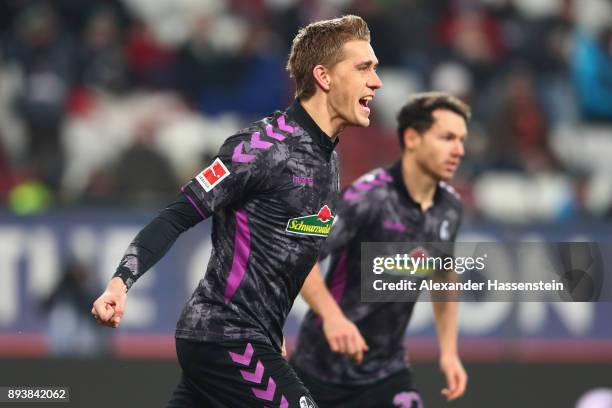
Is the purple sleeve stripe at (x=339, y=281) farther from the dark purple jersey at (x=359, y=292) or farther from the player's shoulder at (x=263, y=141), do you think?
the player's shoulder at (x=263, y=141)

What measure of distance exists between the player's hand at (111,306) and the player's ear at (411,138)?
9.57 feet

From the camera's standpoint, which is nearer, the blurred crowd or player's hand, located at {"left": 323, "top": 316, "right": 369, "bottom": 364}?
player's hand, located at {"left": 323, "top": 316, "right": 369, "bottom": 364}

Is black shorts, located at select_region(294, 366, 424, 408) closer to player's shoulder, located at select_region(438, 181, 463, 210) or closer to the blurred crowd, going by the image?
player's shoulder, located at select_region(438, 181, 463, 210)

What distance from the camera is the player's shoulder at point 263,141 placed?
4676 mm

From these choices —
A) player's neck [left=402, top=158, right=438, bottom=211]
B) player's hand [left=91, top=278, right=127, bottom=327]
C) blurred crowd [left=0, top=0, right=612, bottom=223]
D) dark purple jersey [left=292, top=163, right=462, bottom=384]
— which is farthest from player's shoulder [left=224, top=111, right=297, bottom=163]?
blurred crowd [left=0, top=0, right=612, bottom=223]

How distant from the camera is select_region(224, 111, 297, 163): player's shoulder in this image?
15.3 feet

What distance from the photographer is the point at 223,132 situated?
12.5 metres

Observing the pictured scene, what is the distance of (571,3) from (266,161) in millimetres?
9425

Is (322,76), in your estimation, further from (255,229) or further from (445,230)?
(445,230)

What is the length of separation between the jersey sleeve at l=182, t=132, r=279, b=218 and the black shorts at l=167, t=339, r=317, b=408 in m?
0.56

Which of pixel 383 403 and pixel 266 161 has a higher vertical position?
pixel 266 161

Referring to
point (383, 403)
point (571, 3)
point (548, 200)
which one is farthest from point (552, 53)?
point (383, 403)

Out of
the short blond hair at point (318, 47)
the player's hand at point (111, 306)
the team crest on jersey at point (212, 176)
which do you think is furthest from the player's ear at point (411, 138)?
the player's hand at point (111, 306)

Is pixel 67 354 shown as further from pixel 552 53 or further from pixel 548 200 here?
pixel 552 53
